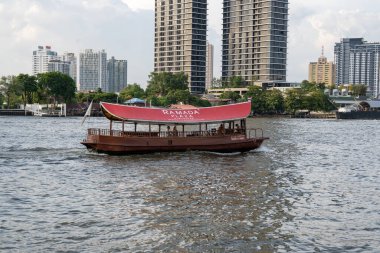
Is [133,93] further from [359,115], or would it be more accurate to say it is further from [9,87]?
[359,115]

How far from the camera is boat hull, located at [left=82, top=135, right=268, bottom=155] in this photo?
131 feet

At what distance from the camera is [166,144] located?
4159 cm

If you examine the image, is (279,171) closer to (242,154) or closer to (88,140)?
(242,154)

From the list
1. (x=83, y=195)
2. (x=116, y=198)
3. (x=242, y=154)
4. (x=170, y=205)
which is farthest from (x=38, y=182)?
(x=242, y=154)

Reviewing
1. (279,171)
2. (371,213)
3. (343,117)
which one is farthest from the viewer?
(343,117)

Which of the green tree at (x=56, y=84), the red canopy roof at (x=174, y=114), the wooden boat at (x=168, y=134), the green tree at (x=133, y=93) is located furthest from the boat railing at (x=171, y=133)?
the green tree at (x=133, y=93)

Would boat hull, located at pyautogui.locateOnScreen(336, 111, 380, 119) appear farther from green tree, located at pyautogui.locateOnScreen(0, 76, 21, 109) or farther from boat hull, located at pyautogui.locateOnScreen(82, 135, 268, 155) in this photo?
boat hull, located at pyautogui.locateOnScreen(82, 135, 268, 155)

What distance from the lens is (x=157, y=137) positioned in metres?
41.3

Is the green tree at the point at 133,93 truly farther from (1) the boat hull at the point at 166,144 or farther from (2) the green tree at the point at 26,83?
(1) the boat hull at the point at 166,144

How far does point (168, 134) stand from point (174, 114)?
77.6 inches

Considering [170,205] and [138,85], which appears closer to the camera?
[170,205]

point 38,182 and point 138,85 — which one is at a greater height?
point 138,85

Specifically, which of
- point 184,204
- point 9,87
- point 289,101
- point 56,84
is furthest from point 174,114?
point 289,101

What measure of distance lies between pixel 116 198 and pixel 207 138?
1898 cm
